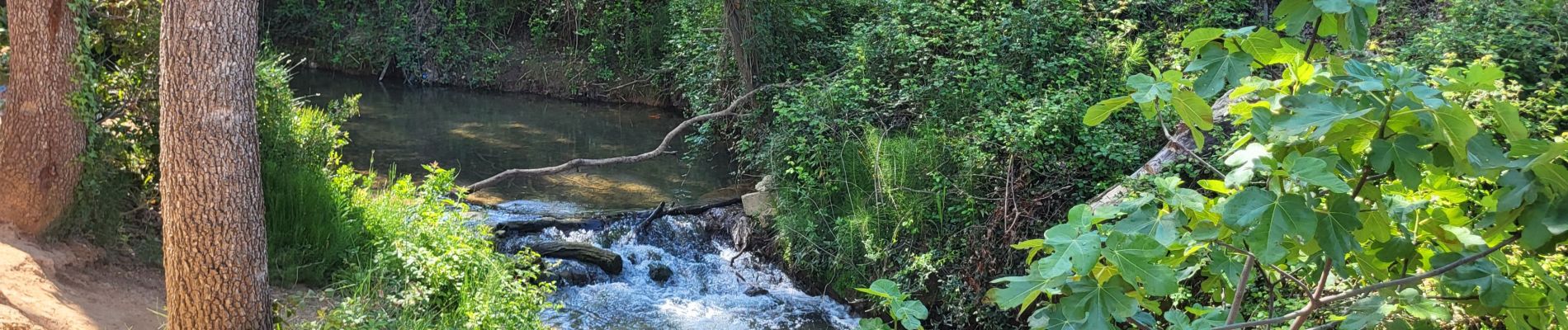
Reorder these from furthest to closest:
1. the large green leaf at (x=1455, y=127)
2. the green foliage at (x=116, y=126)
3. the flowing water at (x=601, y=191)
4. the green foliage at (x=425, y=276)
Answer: the flowing water at (x=601, y=191) → the green foliage at (x=116, y=126) → the green foliage at (x=425, y=276) → the large green leaf at (x=1455, y=127)

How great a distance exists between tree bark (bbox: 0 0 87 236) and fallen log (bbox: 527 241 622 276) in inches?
121

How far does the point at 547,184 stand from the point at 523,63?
6.65 m

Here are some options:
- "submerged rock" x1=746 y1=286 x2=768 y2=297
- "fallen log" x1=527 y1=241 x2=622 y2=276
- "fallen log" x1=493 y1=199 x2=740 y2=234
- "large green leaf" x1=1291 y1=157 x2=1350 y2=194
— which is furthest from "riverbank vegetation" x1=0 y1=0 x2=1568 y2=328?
"fallen log" x1=493 y1=199 x2=740 y2=234

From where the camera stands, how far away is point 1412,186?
1.80 meters

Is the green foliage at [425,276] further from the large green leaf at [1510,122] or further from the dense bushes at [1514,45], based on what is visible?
the dense bushes at [1514,45]

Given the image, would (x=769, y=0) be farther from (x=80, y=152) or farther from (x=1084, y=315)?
(x=1084, y=315)

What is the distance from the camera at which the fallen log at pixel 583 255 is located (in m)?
7.84

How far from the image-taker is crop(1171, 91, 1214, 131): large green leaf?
6.95ft

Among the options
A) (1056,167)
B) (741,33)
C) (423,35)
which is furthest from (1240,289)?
(423,35)

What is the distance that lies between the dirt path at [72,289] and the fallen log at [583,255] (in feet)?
8.70

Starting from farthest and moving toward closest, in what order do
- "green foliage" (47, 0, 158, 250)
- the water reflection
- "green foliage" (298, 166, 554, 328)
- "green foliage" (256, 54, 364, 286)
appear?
the water reflection < "green foliage" (256, 54, 364, 286) < "green foliage" (47, 0, 158, 250) < "green foliage" (298, 166, 554, 328)

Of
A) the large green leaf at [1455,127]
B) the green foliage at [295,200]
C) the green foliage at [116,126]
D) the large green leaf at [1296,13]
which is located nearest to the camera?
the large green leaf at [1455,127]

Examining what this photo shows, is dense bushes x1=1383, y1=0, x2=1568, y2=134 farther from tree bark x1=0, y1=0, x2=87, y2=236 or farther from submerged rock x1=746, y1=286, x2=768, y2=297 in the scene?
tree bark x1=0, y1=0, x2=87, y2=236

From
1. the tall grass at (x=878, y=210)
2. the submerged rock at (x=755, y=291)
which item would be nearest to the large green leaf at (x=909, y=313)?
the tall grass at (x=878, y=210)
